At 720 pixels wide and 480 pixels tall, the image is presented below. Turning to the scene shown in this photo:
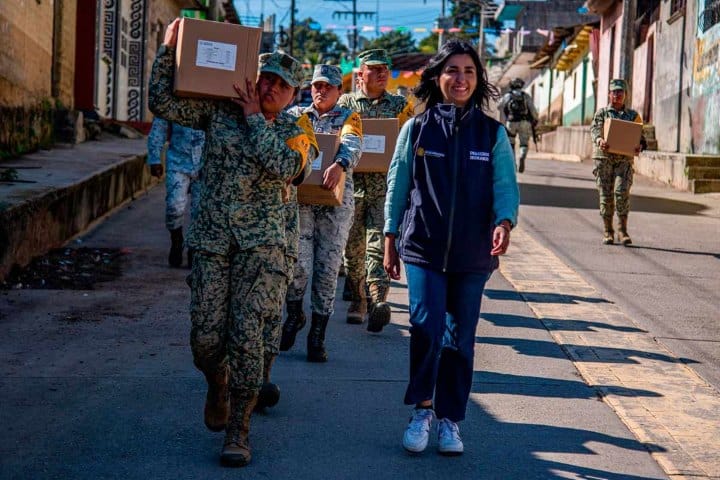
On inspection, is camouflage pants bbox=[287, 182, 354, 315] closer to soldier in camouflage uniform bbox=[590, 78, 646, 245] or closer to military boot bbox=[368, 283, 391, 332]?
military boot bbox=[368, 283, 391, 332]

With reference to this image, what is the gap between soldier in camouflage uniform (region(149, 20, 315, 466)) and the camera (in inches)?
203

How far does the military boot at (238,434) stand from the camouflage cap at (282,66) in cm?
148

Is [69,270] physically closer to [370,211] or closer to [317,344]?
[370,211]

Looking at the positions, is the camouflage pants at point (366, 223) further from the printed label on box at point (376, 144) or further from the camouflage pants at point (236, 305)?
the camouflage pants at point (236, 305)

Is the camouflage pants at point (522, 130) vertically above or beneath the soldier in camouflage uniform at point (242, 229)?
above

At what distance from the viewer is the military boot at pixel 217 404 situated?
5445 mm

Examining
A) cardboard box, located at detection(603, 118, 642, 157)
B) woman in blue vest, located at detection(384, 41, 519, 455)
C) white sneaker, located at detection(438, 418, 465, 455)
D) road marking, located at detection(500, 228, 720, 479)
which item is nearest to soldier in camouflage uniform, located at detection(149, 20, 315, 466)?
woman in blue vest, located at detection(384, 41, 519, 455)

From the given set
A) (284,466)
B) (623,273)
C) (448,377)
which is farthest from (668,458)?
(623,273)

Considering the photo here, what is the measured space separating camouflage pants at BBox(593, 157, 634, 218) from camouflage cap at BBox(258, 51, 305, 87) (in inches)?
351

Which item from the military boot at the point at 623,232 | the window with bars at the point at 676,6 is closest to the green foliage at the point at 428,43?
the window with bars at the point at 676,6

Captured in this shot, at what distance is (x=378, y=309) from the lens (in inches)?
322

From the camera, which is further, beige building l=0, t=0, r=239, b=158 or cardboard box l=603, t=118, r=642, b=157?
beige building l=0, t=0, r=239, b=158

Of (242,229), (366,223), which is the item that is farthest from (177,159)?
(242,229)

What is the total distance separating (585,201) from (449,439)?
13918 millimetres
